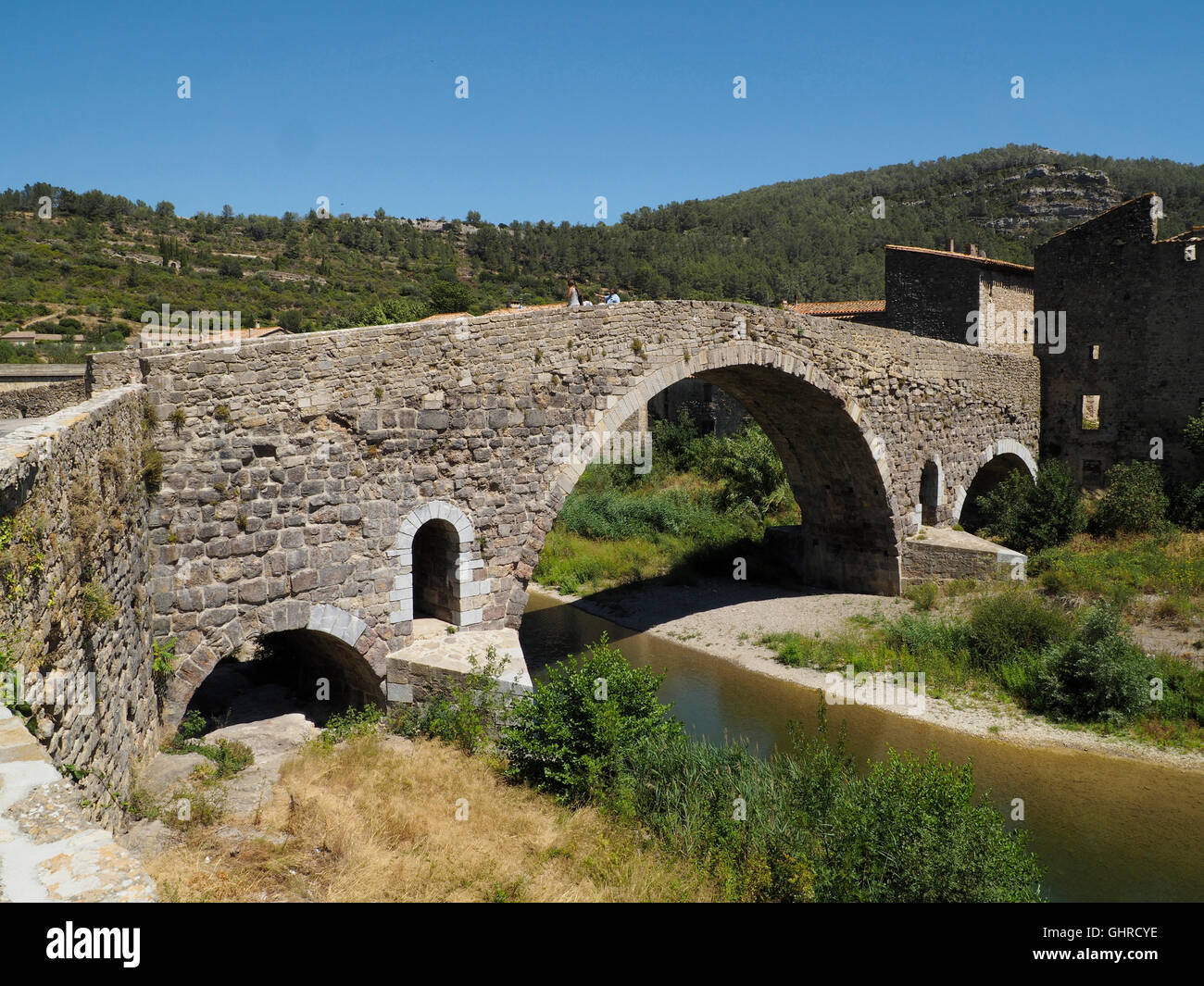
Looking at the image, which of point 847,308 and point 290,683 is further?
point 847,308

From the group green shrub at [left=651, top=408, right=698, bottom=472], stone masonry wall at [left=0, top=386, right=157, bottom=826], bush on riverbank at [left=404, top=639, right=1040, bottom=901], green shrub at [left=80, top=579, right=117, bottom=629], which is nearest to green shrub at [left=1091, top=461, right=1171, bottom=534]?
bush on riverbank at [left=404, top=639, right=1040, bottom=901]

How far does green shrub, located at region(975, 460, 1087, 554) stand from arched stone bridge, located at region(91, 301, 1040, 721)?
4.39 metres

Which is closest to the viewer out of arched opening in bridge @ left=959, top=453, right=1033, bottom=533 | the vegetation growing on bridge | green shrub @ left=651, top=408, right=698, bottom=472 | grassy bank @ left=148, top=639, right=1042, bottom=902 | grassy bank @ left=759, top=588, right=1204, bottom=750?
grassy bank @ left=148, top=639, right=1042, bottom=902

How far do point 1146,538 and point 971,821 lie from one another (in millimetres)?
12262

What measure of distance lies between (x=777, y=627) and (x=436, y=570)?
8.09 metres

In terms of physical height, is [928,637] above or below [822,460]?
below

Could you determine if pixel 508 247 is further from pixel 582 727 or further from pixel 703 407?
pixel 582 727

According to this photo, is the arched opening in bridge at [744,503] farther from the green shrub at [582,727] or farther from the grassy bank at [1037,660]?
the green shrub at [582,727]

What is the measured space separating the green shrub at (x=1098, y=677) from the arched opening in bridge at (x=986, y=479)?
7832mm

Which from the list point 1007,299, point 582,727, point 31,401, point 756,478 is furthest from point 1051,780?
point 1007,299

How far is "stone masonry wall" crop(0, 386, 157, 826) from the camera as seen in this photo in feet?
13.8

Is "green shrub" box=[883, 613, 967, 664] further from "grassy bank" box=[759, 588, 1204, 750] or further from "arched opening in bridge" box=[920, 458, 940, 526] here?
"arched opening in bridge" box=[920, 458, 940, 526]

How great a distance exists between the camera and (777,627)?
1655 cm
